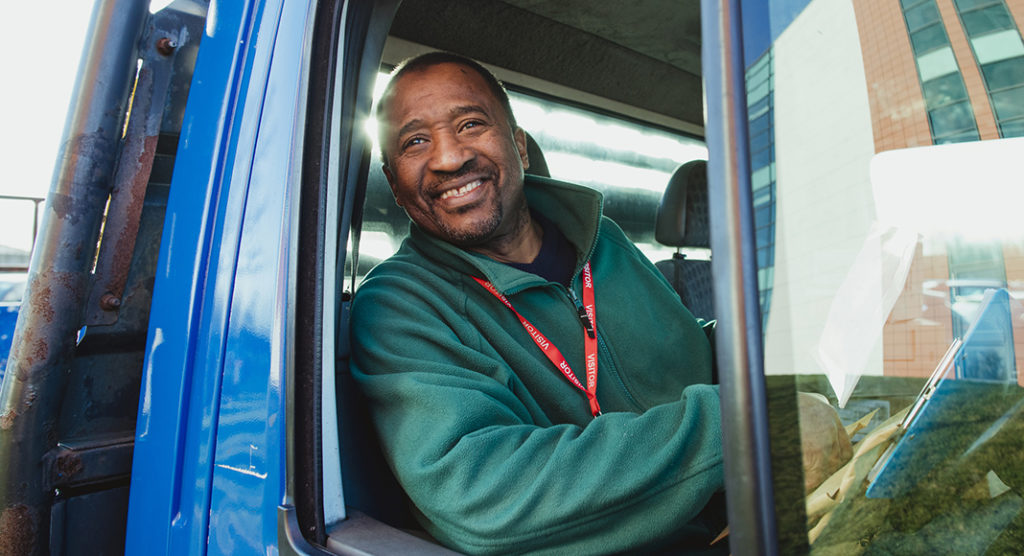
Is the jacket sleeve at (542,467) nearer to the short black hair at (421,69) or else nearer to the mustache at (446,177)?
the mustache at (446,177)

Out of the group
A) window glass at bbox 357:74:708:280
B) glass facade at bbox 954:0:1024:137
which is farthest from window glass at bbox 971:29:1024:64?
window glass at bbox 357:74:708:280

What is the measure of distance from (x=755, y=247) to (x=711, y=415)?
1.35 ft

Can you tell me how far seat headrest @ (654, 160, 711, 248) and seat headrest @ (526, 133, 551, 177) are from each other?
676 mm

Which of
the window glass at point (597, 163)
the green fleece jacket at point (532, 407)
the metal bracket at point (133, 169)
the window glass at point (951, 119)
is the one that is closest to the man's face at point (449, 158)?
the green fleece jacket at point (532, 407)

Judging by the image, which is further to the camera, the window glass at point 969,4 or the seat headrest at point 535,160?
the seat headrest at point 535,160

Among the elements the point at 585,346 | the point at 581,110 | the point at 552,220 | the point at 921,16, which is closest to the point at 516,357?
the point at 585,346

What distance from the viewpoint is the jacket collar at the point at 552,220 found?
159 centimetres

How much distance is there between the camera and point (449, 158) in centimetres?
188

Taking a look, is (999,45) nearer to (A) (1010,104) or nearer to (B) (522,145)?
(A) (1010,104)

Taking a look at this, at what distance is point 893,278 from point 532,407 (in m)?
0.85

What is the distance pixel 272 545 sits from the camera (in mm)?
1035

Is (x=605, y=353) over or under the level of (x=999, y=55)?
under

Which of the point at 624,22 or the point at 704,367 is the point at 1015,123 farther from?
the point at 624,22

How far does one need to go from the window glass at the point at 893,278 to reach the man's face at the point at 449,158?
49.5 inches
